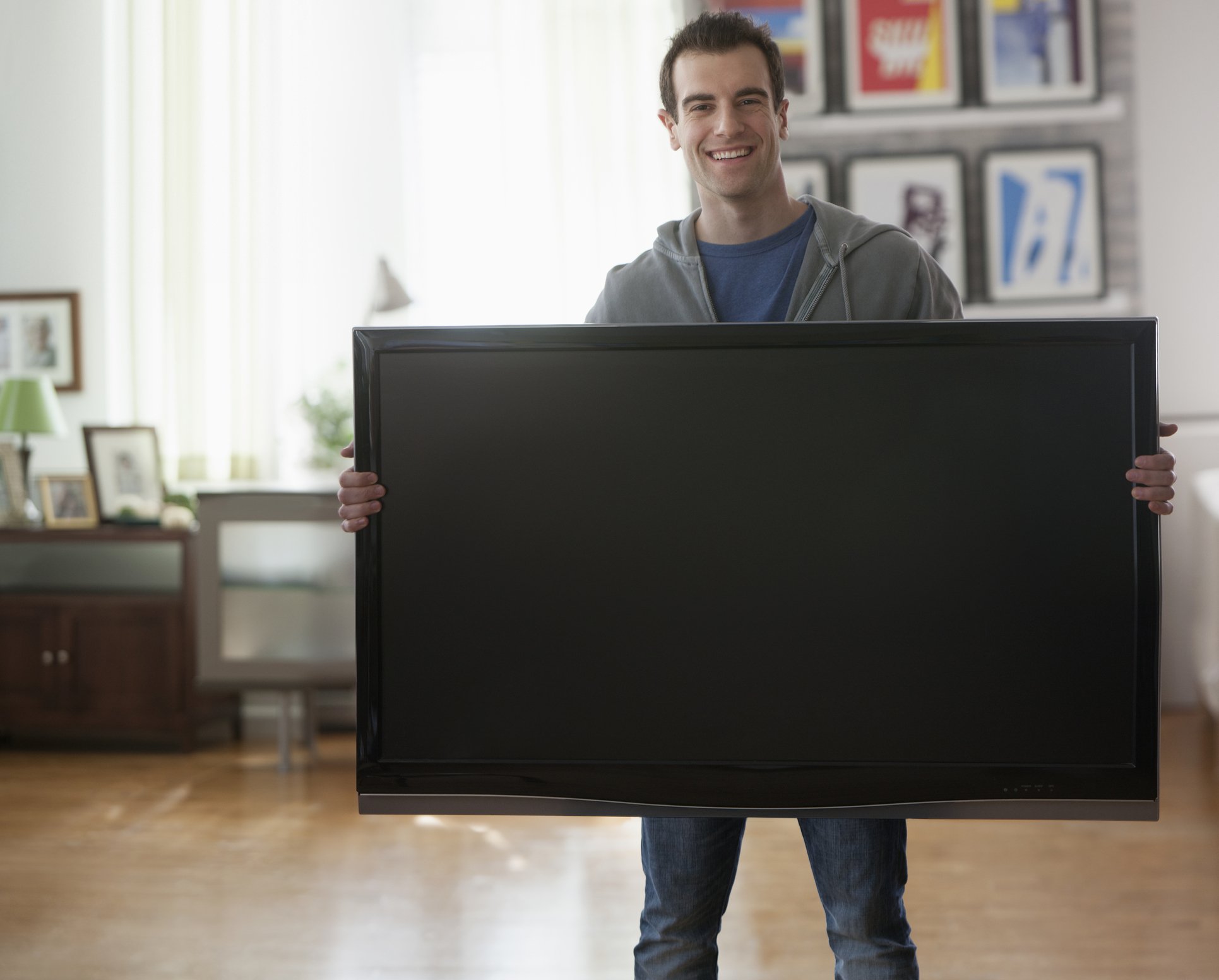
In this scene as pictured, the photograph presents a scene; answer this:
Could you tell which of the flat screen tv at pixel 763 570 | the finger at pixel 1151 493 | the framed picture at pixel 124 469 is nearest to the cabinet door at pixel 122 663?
the framed picture at pixel 124 469

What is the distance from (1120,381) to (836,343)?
0.27 meters

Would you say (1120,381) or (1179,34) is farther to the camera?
(1179,34)

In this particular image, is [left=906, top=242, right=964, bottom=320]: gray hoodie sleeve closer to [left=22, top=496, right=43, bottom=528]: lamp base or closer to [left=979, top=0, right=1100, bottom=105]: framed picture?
[left=979, top=0, right=1100, bottom=105]: framed picture

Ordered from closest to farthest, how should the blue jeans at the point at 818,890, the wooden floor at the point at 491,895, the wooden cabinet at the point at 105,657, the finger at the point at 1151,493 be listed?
the finger at the point at 1151,493, the blue jeans at the point at 818,890, the wooden floor at the point at 491,895, the wooden cabinet at the point at 105,657

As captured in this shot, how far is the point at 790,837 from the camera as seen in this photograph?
9.75 ft

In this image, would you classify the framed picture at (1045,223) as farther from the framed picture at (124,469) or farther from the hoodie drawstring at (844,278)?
the framed picture at (124,469)

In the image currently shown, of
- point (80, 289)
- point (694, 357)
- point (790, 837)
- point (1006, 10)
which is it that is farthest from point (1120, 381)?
point (80, 289)

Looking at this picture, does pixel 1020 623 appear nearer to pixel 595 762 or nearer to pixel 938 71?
pixel 595 762

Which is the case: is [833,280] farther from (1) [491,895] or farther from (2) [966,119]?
(2) [966,119]

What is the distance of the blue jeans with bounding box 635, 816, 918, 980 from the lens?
4.40 feet

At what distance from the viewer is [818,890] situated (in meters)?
1.41

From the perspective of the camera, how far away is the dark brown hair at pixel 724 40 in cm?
143

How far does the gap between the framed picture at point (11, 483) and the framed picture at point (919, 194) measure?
3.45 meters

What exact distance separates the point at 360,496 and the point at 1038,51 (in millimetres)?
3999
